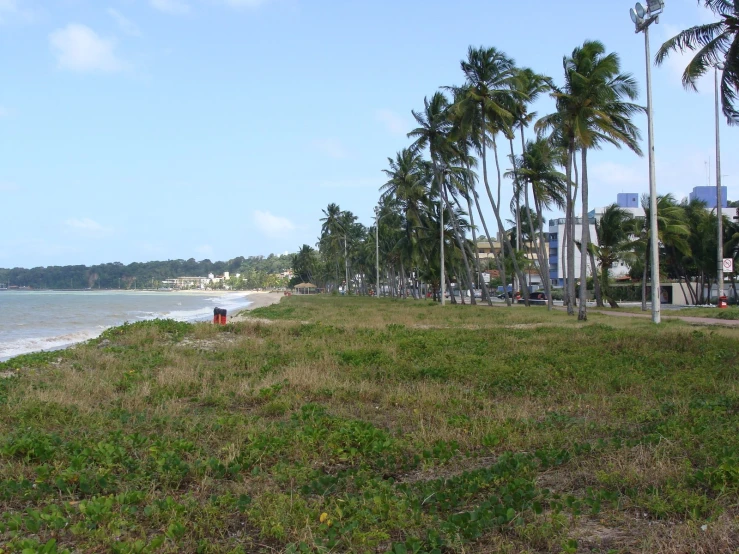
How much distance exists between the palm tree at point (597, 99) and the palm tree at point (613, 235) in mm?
13911

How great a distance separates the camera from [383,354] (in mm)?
13586

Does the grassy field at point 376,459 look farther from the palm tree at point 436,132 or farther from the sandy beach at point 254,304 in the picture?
the palm tree at point 436,132

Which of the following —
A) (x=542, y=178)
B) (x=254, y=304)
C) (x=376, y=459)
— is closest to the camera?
(x=376, y=459)

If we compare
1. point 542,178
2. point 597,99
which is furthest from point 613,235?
point 597,99

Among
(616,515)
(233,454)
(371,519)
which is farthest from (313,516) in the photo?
(616,515)

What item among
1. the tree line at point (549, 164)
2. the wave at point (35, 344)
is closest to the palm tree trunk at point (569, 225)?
the tree line at point (549, 164)

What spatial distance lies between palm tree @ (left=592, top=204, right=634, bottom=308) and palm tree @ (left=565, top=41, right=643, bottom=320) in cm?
1391

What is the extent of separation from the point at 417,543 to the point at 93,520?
224cm

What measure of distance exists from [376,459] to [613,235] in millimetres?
37609

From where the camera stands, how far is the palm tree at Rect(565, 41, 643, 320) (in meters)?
25.2

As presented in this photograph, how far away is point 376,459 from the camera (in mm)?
6008

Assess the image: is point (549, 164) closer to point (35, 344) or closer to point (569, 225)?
point (569, 225)

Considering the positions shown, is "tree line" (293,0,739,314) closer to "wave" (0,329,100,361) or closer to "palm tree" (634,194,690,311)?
"palm tree" (634,194,690,311)

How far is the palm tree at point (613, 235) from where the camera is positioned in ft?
129
